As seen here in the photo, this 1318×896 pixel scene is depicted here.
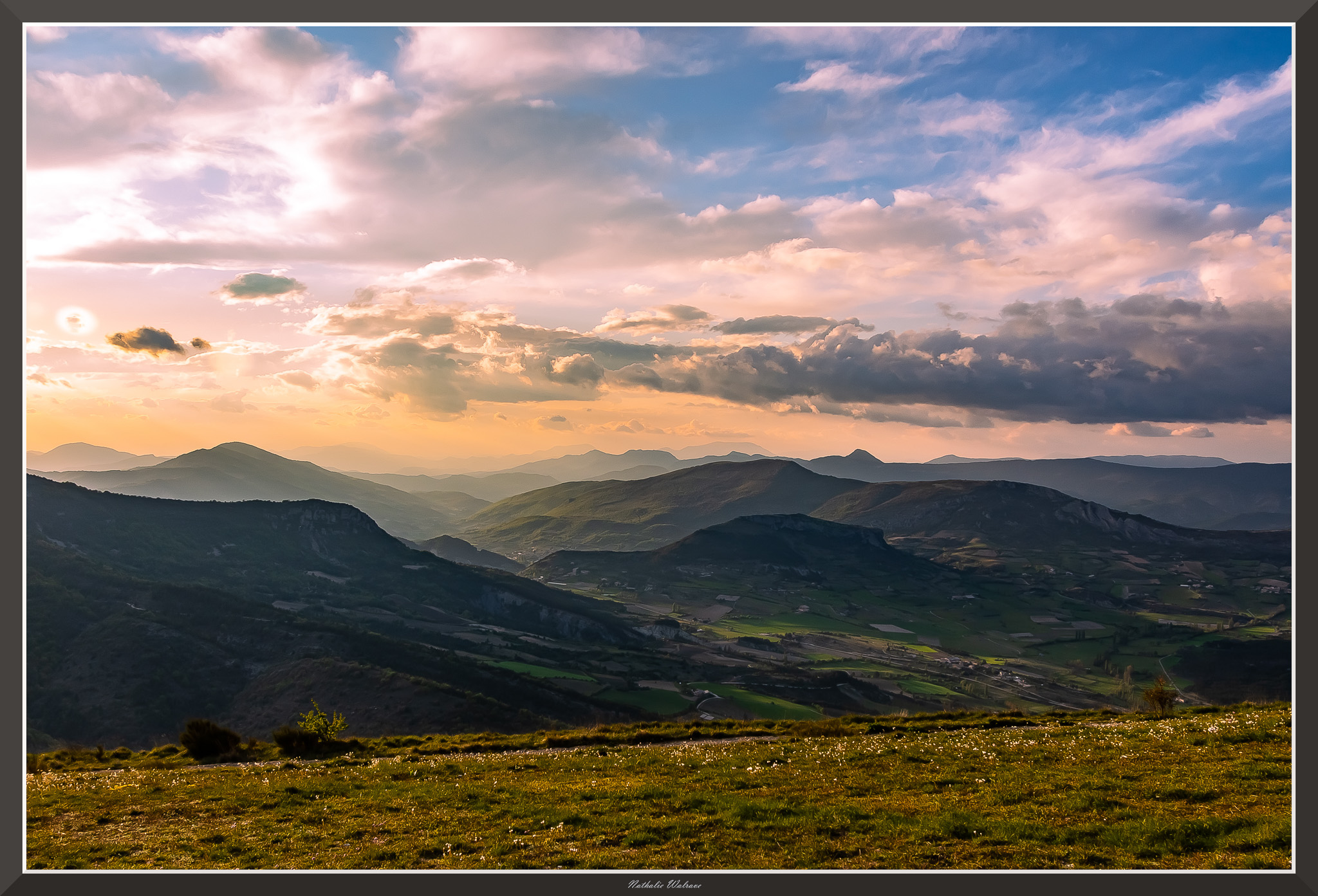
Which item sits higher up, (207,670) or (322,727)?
(322,727)

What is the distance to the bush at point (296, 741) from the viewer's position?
31766 millimetres

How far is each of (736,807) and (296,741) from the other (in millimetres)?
24881

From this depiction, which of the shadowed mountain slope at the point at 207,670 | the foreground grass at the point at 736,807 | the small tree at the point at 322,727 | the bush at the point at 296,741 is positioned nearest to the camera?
the foreground grass at the point at 736,807

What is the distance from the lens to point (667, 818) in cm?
1639

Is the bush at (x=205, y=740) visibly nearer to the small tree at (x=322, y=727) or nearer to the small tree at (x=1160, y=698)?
the small tree at (x=322, y=727)

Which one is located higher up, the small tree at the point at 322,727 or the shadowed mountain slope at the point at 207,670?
the small tree at the point at 322,727

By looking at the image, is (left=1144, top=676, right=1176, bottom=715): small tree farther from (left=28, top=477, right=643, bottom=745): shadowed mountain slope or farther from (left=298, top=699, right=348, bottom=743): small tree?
(left=28, top=477, right=643, bottom=745): shadowed mountain slope

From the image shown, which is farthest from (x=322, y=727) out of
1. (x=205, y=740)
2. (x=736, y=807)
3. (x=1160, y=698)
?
Result: (x=1160, y=698)

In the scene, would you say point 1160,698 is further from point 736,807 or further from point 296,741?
point 296,741

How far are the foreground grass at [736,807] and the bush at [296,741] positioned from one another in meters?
2.87

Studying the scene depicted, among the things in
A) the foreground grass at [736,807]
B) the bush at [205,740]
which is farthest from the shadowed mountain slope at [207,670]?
the foreground grass at [736,807]

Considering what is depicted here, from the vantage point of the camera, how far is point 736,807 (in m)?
16.8

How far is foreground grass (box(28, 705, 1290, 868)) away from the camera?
1391 centimetres
